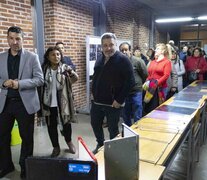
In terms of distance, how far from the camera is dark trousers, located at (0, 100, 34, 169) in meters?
2.29

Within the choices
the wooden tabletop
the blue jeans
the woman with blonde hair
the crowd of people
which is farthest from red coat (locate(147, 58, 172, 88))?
the wooden tabletop

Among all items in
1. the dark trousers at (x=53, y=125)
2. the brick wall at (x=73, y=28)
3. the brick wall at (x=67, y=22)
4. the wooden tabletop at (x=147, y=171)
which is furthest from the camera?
the brick wall at (x=73, y=28)

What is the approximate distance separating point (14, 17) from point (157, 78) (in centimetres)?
223

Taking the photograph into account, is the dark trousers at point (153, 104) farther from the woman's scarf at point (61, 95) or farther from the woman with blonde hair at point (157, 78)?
the woman's scarf at point (61, 95)

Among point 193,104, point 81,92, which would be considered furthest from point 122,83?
point 81,92

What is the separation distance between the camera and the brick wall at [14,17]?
3189 mm

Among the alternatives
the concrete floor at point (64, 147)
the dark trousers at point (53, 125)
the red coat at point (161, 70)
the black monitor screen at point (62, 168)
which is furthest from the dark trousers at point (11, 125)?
the red coat at point (161, 70)

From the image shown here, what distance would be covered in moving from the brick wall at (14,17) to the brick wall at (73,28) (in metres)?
0.85

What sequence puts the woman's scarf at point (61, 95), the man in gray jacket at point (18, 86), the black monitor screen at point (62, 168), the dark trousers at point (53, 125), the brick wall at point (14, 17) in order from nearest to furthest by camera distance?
the black monitor screen at point (62, 168) → the man in gray jacket at point (18, 86) → the woman's scarf at point (61, 95) → the dark trousers at point (53, 125) → the brick wall at point (14, 17)

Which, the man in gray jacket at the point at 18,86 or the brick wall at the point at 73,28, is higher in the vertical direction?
the brick wall at the point at 73,28

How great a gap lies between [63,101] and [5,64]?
73cm

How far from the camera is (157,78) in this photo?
11.8 feet

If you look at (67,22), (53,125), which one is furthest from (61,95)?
(67,22)

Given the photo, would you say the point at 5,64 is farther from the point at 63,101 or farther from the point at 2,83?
the point at 63,101
